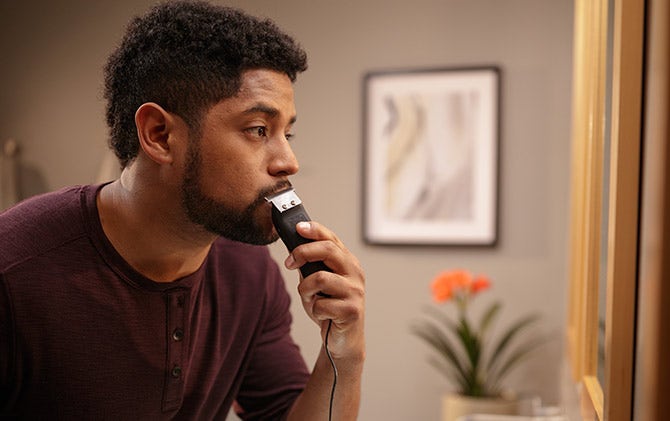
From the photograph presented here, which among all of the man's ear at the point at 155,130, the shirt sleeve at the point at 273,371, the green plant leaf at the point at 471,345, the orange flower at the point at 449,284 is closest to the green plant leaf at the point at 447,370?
the green plant leaf at the point at 471,345

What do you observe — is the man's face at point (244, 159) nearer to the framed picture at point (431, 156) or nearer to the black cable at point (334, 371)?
the black cable at point (334, 371)

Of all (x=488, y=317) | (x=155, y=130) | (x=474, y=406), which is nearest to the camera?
(x=155, y=130)

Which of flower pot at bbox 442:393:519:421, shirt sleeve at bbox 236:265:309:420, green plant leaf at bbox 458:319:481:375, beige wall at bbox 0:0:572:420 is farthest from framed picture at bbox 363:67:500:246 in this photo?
shirt sleeve at bbox 236:265:309:420

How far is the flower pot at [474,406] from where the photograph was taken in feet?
7.30

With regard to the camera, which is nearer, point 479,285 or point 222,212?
point 222,212

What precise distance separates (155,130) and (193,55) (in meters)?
0.10

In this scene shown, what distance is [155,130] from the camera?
903 millimetres

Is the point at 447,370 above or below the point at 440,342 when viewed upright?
below

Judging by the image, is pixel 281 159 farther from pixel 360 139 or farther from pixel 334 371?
pixel 360 139

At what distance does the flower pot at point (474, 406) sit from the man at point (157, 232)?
1.36m

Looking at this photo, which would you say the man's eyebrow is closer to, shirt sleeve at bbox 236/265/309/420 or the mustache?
the mustache

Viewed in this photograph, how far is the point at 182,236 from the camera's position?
93cm

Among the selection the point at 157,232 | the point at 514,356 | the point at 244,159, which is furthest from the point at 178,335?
the point at 514,356

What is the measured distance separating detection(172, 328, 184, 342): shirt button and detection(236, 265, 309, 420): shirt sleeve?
19cm
